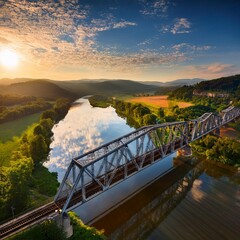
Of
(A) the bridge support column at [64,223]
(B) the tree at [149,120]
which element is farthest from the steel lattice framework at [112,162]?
(B) the tree at [149,120]

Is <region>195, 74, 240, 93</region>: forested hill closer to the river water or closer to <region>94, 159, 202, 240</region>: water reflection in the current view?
the river water

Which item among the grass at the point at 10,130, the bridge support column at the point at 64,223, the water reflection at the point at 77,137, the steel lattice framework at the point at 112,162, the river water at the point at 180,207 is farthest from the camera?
the grass at the point at 10,130

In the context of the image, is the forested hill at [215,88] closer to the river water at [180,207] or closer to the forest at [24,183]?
the river water at [180,207]

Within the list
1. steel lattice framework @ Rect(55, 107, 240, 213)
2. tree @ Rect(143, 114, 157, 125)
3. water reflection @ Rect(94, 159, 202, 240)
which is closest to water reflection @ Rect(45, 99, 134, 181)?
tree @ Rect(143, 114, 157, 125)

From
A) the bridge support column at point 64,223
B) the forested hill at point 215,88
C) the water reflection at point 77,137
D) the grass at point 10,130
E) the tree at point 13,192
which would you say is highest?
the forested hill at point 215,88

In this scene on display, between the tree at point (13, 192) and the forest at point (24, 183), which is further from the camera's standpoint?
the forest at point (24, 183)

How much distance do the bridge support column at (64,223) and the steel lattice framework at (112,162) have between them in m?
0.92

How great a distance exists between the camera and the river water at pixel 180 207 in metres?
35.6

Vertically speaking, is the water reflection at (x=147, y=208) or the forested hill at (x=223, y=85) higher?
the forested hill at (x=223, y=85)

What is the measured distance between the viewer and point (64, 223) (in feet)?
102

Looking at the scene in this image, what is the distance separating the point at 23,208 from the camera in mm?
34781

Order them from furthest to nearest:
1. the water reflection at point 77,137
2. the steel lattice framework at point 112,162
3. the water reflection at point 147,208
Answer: the water reflection at point 77,137, the water reflection at point 147,208, the steel lattice framework at point 112,162

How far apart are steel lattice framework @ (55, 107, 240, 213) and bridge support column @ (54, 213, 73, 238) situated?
3.01 ft

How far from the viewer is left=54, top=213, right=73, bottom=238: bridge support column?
30.6m
